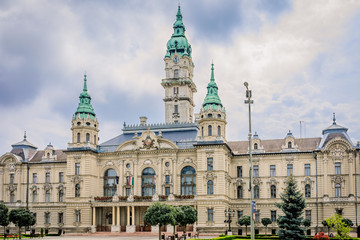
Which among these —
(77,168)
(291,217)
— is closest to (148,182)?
(77,168)

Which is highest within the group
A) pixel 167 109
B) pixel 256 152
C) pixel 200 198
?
pixel 167 109

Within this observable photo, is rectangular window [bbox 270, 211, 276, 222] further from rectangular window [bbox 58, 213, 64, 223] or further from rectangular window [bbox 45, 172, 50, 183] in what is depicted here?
rectangular window [bbox 45, 172, 50, 183]

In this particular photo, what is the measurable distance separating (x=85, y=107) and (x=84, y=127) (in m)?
4.07

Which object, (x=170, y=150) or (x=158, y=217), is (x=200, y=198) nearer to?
(x=170, y=150)

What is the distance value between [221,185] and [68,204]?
88.4 ft

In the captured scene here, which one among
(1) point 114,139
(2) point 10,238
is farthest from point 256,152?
(2) point 10,238

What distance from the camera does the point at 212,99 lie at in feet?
277

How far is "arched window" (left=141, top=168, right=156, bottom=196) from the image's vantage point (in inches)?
3428

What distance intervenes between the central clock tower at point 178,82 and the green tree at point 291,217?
4703 centimetres

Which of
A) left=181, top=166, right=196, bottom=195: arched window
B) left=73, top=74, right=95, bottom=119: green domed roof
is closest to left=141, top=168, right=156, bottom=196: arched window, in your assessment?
left=181, top=166, right=196, bottom=195: arched window

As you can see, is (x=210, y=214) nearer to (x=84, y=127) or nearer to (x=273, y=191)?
(x=273, y=191)

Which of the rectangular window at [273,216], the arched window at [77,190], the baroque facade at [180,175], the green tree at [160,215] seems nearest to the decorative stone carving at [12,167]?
the baroque facade at [180,175]

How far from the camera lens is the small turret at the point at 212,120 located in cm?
8250

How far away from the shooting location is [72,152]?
88.7 meters
